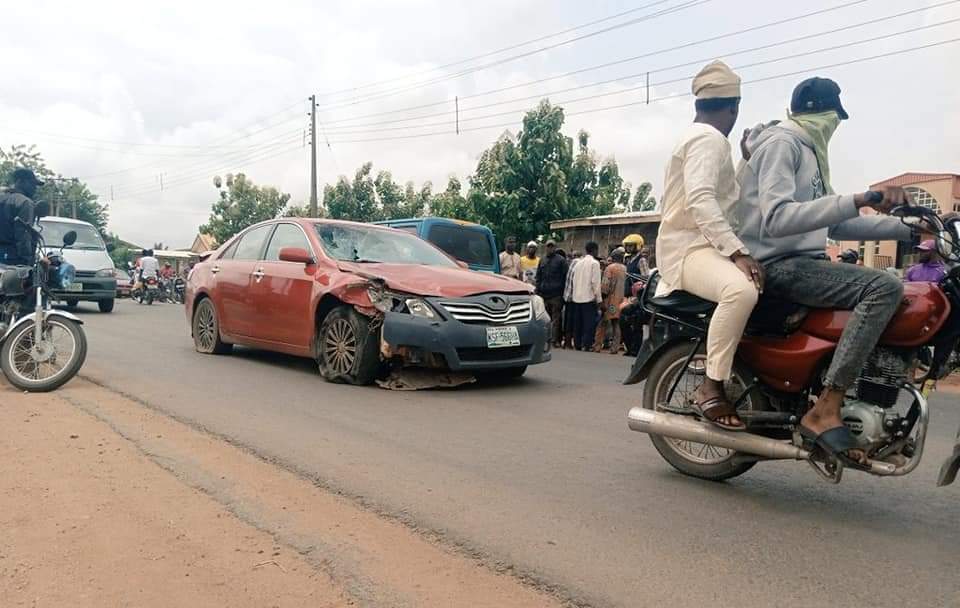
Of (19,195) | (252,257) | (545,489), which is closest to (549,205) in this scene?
(252,257)

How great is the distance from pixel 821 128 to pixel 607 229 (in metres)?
14.3

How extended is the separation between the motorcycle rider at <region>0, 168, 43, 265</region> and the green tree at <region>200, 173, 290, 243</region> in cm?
4033

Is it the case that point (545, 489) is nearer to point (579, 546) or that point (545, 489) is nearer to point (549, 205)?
point (579, 546)

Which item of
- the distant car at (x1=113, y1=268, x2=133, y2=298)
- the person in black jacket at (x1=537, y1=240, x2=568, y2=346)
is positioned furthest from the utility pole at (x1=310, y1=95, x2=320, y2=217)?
the person in black jacket at (x1=537, y1=240, x2=568, y2=346)

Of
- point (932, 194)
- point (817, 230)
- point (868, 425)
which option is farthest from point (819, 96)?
point (932, 194)

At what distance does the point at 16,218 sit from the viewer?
670cm

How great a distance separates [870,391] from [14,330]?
20.7ft

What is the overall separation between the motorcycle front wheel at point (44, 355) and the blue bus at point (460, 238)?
6251 millimetres

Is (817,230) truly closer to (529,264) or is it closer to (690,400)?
(690,400)

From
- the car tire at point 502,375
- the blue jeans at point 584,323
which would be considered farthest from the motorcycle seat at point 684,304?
the blue jeans at point 584,323

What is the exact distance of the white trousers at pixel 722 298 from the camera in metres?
3.53

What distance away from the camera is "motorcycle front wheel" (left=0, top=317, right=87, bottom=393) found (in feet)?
20.5

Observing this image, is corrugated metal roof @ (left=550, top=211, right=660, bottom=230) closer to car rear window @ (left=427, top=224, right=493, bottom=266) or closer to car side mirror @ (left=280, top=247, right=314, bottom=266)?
car rear window @ (left=427, top=224, right=493, bottom=266)

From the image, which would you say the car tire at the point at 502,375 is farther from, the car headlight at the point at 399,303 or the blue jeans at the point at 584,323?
the blue jeans at the point at 584,323
